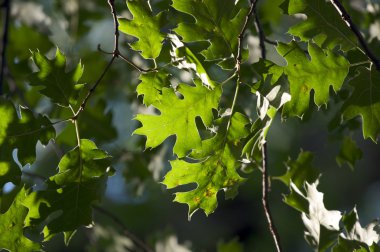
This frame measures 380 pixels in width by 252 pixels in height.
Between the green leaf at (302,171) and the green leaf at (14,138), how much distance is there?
66 cm

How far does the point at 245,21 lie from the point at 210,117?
19 cm

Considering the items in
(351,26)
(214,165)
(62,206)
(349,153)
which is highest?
(351,26)

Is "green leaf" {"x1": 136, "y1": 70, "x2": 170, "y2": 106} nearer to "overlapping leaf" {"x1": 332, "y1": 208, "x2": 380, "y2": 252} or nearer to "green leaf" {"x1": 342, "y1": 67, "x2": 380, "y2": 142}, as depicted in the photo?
"green leaf" {"x1": 342, "y1": 67, "x2": 380, "y2": 142}

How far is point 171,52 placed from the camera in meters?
1.54

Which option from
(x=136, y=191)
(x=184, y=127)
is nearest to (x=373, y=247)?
(x=184, y=127)

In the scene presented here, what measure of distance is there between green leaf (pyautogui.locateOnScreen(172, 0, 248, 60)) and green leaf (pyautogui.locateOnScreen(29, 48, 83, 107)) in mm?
238

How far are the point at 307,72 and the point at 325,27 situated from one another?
130 mm

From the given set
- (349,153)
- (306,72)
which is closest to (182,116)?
(306,72)

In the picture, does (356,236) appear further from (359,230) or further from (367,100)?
(367,100)

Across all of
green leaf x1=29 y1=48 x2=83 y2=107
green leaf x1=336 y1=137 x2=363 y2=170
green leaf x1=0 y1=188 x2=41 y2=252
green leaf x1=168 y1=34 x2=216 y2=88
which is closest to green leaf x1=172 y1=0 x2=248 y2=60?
green leaf x1=168 y1=34 x2=216 y2=88

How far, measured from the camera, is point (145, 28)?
58.2 inches

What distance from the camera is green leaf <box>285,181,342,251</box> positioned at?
5.54 feet

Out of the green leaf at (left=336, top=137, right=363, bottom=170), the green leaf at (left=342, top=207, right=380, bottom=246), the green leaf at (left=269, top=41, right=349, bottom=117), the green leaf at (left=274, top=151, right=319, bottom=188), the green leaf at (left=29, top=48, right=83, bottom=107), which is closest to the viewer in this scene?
the green leaf at (left=269, top=41, right=349, bottom=117)

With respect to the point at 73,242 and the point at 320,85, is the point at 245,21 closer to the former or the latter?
the point at 320,85
